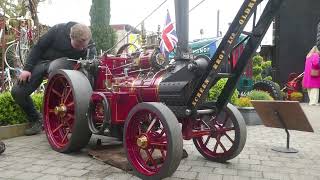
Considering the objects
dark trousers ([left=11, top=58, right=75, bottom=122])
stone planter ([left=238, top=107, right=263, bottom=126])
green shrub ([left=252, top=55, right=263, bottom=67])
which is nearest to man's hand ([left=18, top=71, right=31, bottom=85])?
A: dark trousers ([left=11, top=58, right=75, bottom=122])

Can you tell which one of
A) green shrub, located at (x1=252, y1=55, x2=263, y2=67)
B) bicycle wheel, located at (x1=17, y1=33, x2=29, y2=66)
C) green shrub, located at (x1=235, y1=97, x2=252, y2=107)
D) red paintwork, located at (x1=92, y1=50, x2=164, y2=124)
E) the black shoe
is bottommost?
the black shoe

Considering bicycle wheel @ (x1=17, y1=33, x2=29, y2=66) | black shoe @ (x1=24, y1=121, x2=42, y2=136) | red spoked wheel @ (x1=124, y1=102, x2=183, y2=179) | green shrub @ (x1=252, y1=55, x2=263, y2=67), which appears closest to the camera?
red spoked wheel @ (x1=124, y1=102, x2=183, y2=179)

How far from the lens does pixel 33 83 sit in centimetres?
617

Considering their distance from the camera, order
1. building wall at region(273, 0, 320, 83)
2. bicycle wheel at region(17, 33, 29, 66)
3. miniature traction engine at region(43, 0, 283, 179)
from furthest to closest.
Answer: building wall at region(273, 0, 320, 83) < bicycle wheel at region(17, 33, 29, 66) < miniature traction engine at region(43, 0, 283, 179)

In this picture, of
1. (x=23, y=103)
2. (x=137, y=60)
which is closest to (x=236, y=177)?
(x=137, y=60)

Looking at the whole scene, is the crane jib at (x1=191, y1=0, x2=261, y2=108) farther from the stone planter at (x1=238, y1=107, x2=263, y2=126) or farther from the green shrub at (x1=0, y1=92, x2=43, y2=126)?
the stone planter at (x1=238, y1=107, x2=263, y2=126)

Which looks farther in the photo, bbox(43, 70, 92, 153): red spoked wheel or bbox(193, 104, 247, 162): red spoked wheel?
bbox(43, 70, 92, 153): red spoked wheel

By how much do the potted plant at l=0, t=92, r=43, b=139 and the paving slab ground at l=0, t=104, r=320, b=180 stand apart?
0.21m

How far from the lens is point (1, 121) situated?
6.43 meters

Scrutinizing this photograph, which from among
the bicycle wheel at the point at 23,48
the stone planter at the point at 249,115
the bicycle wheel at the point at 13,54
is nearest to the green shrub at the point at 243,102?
the stone planter at the point at 249,115

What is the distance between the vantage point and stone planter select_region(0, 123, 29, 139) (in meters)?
6.35

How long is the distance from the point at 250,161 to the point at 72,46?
2.85 metres

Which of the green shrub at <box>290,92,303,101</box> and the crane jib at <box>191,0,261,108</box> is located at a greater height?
the crane jib at <box>191,0,261,108</box>

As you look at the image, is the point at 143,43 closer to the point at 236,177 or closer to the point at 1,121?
the point at 236,177
